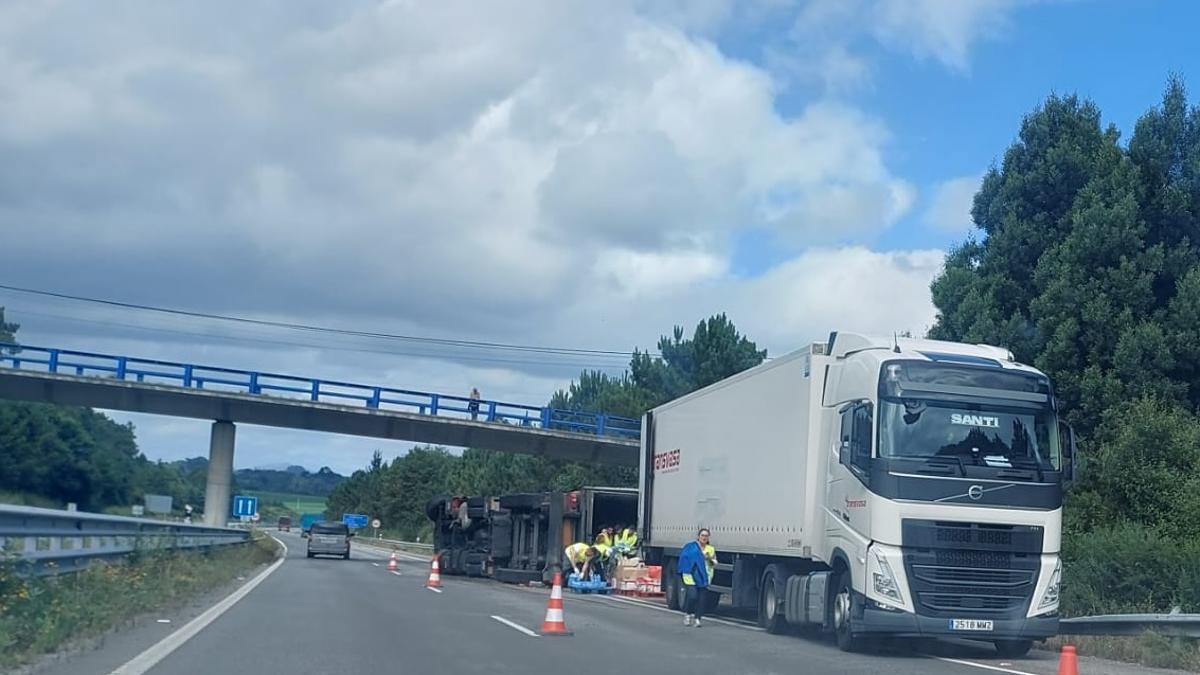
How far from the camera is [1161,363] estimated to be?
95.1ft

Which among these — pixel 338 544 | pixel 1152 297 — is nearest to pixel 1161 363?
pixel 1152 297

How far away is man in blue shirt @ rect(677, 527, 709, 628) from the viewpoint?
66.9 ft

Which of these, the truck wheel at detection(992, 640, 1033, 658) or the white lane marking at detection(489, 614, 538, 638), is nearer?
the white lane marking at detection(489, 614, 538, 638)

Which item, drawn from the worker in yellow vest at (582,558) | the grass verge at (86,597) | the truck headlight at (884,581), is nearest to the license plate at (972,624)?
the truck headlight at (884,581)

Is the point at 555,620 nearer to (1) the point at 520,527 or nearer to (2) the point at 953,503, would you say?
(2) the point at 953,503

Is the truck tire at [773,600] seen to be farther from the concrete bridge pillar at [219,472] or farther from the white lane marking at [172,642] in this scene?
the concrete bridge pillar at [219,472]

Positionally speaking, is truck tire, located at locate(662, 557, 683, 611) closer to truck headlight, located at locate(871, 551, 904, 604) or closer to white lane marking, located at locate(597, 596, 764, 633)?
white lane marking, located at locate(597, 596, 764, 633)

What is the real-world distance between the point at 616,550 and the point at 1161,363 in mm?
13278

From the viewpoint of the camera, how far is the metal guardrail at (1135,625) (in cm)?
1541

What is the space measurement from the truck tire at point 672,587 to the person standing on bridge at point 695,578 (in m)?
3.51

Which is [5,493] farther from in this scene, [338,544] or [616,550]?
[338,544]

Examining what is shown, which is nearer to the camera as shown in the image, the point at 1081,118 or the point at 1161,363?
the point at 1161,363

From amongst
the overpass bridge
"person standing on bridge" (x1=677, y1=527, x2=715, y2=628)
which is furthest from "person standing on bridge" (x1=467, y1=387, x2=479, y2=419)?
"person standing on bridge" (x1=677, y1=527, x2=715, y2=628)

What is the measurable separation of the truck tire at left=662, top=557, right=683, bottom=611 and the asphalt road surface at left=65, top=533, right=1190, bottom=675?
152 cm
